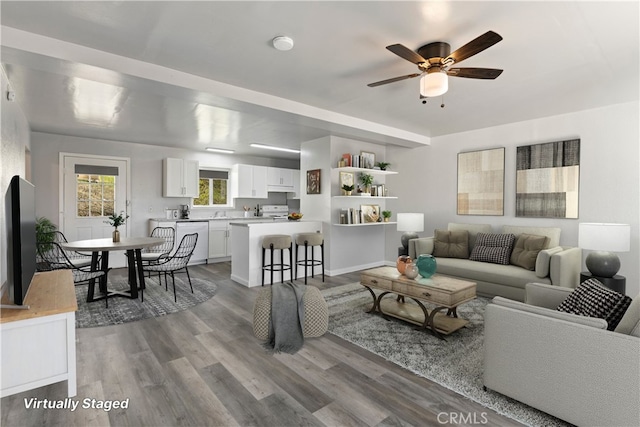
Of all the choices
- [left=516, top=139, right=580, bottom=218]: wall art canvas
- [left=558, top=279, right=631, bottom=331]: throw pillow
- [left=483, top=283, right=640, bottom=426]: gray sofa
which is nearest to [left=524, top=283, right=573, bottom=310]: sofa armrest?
[left=558, top=279, right=631, bottom=331]: throw pillow

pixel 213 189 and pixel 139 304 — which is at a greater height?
pixel 213 189

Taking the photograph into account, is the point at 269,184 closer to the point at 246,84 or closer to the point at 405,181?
the point at 405,181

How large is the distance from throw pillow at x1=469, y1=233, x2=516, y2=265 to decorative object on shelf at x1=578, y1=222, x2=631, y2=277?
95 centimetres

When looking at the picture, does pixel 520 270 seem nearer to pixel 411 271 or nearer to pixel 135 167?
pixel 411 271

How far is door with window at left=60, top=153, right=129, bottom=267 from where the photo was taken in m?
5.89

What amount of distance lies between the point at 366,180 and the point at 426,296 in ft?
10.1

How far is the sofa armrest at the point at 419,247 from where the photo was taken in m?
5.04

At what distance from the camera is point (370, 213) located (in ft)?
20.1

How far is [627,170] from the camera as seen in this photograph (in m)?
3.95

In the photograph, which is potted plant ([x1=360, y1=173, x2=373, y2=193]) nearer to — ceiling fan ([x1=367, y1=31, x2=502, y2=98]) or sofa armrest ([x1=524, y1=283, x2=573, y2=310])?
ceiling fan ([x1=367, y1=31, x2=502, y2=98])

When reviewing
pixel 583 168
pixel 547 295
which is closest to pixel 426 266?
pixel 547 295

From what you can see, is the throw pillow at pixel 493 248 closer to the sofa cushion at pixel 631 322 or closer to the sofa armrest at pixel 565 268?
the sofa armrest at pixel 565 268

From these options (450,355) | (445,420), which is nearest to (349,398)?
(445,420)

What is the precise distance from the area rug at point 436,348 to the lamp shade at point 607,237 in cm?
135
